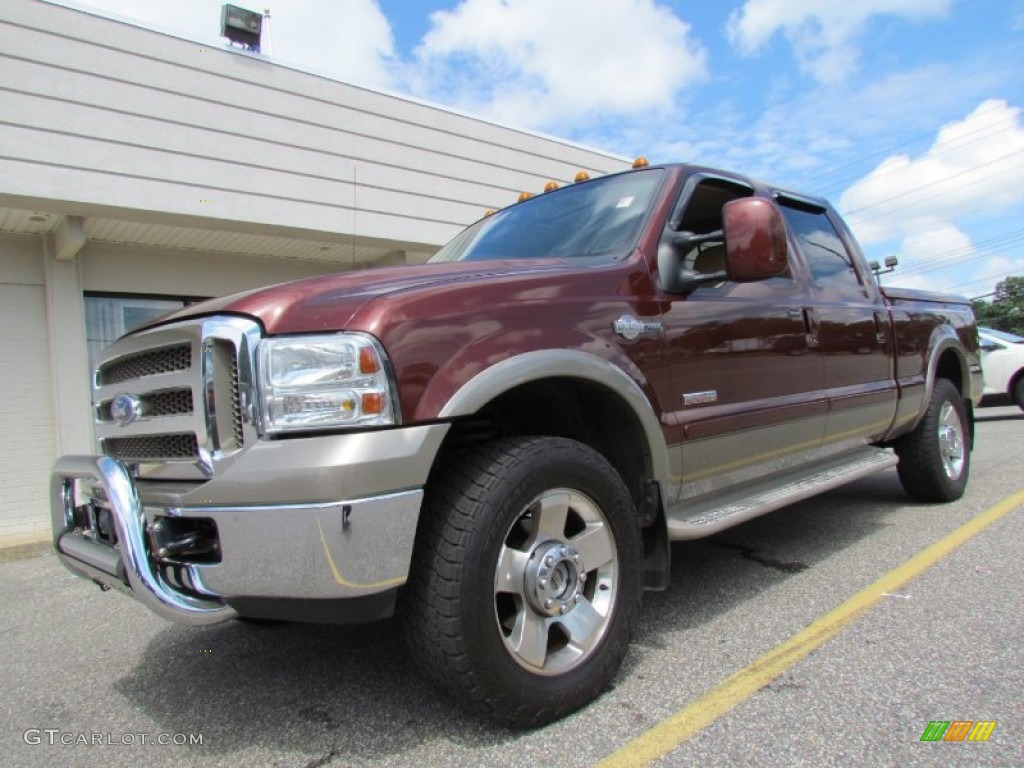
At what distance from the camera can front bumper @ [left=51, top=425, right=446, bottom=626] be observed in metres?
1.85

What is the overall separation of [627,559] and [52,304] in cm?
715

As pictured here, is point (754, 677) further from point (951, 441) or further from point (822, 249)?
point (951, 441)

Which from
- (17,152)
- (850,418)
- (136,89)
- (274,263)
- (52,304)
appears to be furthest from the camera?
(274,263)

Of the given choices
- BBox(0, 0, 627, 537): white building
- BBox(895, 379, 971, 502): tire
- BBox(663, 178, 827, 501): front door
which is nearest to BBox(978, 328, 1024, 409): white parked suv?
BBox(895, 379, 971, 502): tire

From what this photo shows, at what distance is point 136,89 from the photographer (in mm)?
6789

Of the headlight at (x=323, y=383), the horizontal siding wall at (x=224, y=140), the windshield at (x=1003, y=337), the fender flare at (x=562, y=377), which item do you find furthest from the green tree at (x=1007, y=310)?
the headlight at (x=323, y=383)

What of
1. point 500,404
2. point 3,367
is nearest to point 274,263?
point 3,367

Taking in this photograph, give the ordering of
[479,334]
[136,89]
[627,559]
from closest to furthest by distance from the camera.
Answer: [479,334] → [627,559] → [136,89]

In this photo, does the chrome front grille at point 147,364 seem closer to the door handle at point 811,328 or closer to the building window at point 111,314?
the door handle at point 811,328

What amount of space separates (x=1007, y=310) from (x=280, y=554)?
6001 cm

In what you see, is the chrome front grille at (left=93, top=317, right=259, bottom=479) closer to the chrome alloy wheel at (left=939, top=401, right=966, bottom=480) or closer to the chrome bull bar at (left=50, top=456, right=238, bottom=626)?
the chrome bull bar at (left=50, top=456, right=238, bottom=626)

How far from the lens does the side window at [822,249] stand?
4051 millimetres

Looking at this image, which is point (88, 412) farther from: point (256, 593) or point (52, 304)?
point (256, 593)
